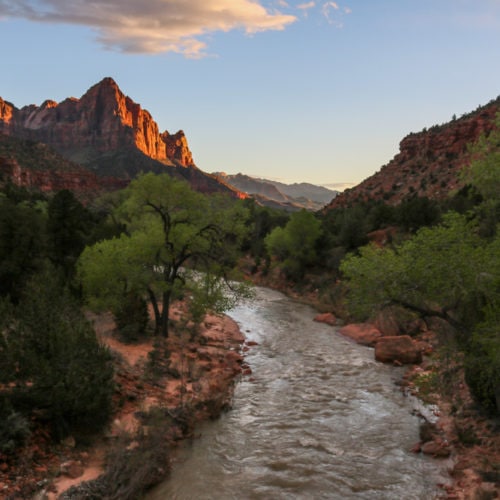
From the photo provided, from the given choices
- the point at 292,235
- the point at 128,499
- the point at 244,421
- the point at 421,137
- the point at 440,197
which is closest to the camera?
the point at 128,499

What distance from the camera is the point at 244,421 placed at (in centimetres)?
1598

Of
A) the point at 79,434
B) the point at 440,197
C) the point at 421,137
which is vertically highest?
the point at 421,137

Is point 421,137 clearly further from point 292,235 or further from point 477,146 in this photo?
point 477,146

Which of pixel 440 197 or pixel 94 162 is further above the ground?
pixel 94 162

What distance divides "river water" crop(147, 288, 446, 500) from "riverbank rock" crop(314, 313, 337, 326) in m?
8.68

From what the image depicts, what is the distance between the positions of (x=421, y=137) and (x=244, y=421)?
91.9 m

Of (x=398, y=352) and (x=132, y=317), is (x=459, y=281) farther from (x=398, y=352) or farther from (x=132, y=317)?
(x=132, y=317)

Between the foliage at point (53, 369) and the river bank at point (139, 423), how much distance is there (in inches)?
29.0

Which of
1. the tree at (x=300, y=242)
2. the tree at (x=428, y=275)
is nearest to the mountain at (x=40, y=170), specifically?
the tree at (x=300, y=242)

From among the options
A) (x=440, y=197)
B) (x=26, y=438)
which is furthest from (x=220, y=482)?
(x=440, y=197)

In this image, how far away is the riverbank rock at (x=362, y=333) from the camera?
1068 inches

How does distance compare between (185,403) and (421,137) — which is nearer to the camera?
(185,403)

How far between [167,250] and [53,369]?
1147 cm

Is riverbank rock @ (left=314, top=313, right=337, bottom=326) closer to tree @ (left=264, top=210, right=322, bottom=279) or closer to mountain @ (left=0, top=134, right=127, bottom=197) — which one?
tree @ (left=264, top=210, right=322, bottom=279)
